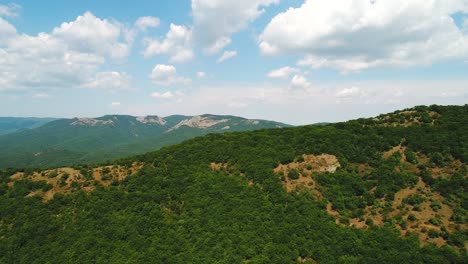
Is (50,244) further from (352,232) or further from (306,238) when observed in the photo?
(352,232)

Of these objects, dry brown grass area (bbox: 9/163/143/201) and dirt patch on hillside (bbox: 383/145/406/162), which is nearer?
dirt patch on hillside (bbox: 383/145/406/162)

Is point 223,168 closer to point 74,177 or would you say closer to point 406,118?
point 74,177

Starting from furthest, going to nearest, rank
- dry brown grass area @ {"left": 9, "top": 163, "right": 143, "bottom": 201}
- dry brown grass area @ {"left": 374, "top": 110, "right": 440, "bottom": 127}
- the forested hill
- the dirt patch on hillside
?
dry brown grass area @ {"left": 374, "top": 110, "right": 440, "bottom": 127}
dry brown grass area @ {"left": 9, "top": 163, "right": 143, "bottom": 201}
the dirt patch on hillside
the forested hill

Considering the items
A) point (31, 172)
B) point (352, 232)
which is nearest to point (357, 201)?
point (352, 232)

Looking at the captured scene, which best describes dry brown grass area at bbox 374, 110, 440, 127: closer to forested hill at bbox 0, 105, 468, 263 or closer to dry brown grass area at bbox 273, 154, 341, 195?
forested hill at bbox 0, 105, 468, 263

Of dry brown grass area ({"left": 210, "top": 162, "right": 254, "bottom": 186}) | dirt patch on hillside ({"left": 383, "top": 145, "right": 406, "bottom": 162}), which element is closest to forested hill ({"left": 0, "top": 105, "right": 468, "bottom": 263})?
dry brown grass area ({"left": 210, "top": 162, "right": 254, "bottom": 186})

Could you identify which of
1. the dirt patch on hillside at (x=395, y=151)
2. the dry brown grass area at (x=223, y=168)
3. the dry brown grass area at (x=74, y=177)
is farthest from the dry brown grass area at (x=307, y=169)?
the dry brown grass area at (x=74, y=177)

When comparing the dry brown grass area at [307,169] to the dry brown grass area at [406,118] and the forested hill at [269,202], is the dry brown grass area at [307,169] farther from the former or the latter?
the dry brown grass area at [406,118]
